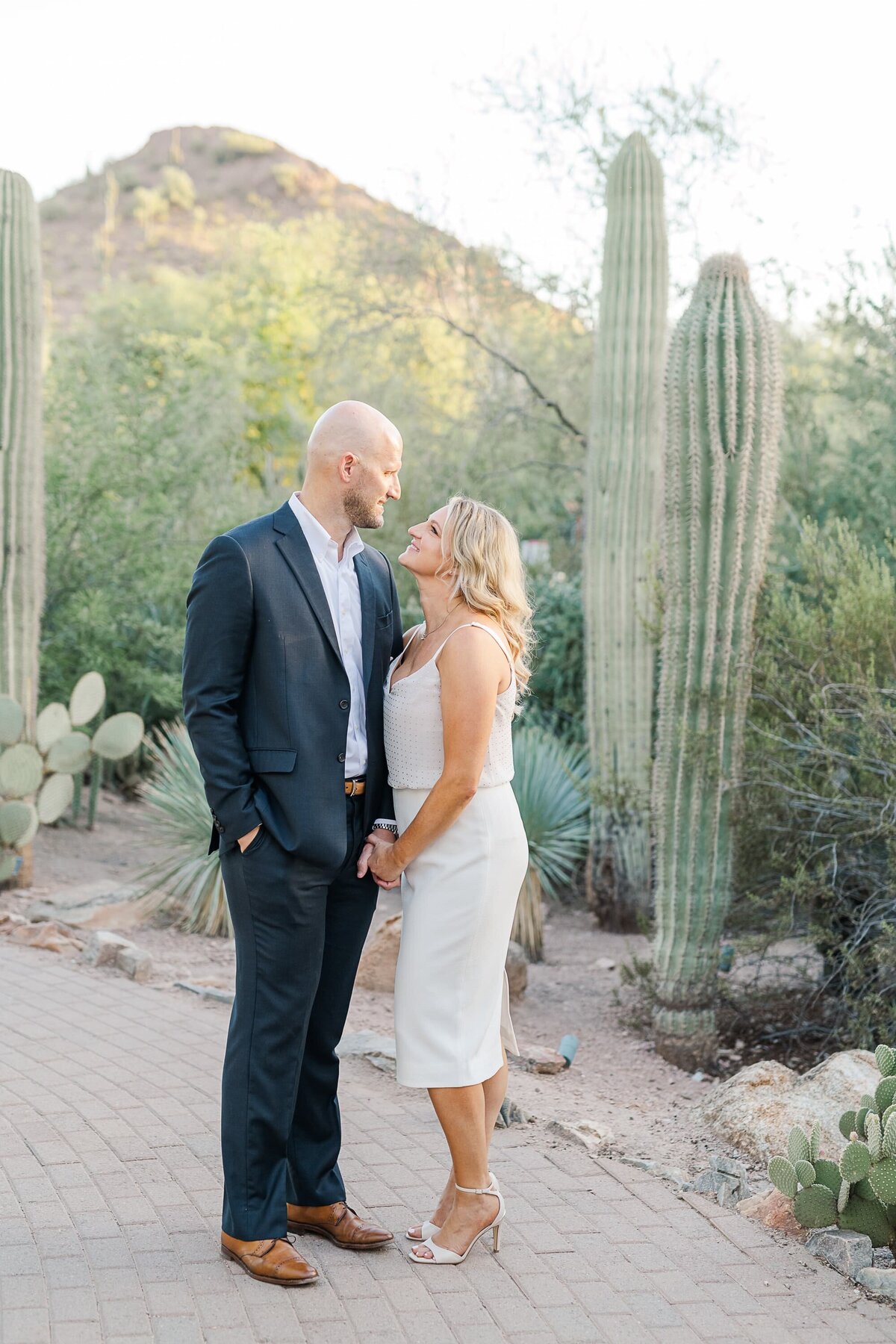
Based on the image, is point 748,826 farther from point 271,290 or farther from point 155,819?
point 271,290

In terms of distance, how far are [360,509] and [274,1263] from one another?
5.79 feet

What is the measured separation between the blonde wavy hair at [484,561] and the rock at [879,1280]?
1.82 metres

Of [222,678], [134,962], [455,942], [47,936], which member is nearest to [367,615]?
[222,678]

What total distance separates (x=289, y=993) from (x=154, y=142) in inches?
3002

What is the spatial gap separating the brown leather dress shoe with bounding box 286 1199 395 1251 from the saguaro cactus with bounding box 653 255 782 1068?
127 inches

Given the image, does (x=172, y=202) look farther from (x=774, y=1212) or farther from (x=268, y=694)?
(x=774, y=1212)

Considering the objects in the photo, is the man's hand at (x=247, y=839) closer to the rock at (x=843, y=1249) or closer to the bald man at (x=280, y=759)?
the bald man at (x=280, y=759)

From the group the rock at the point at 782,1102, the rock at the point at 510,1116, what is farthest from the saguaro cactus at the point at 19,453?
the rock at the point at 782,1102

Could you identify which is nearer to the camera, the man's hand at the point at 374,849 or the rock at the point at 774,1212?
the man's hand at the point at 374,849

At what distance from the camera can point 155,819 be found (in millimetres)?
8555

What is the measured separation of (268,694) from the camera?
9.89 ft

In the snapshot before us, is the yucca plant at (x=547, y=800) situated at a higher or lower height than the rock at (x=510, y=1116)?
higher

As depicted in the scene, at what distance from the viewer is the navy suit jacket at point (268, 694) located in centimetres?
297

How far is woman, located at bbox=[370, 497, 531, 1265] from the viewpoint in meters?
3.08
